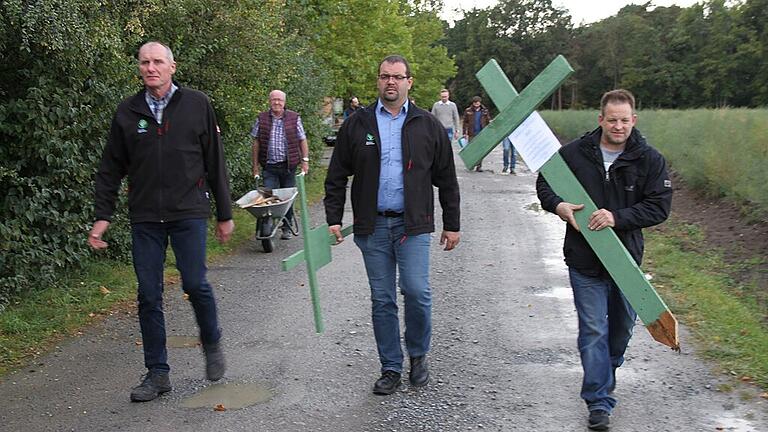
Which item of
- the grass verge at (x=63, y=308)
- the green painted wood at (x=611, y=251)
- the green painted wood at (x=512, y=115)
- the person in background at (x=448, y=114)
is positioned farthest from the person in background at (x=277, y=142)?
the person in background at (x=448, y=114)

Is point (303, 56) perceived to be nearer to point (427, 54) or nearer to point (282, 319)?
point (282, 319)

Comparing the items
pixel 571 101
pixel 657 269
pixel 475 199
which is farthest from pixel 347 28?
pixel 571 101

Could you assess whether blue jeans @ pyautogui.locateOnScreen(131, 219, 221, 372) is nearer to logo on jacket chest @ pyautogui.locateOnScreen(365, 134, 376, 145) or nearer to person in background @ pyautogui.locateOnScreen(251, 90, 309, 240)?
logo on jacket chest @ pyautogui.locateOnScreen(365, 134, 376, 145)

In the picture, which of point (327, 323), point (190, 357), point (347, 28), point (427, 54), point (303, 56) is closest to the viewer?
point (190, 357)

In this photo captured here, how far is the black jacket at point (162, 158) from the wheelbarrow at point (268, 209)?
498 centimetres

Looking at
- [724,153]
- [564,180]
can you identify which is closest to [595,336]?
[564,180]

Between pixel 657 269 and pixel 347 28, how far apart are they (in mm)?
18121

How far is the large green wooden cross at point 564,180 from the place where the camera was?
4.75 metres

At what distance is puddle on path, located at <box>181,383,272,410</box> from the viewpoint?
545 centimetres

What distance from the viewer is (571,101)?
91500 mm

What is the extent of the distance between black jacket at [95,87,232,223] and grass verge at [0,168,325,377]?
1775mm

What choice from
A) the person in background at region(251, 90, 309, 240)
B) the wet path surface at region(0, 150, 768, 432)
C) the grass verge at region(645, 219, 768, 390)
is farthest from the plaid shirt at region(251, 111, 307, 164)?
the grass verge at region(645, 219, 768, 390)

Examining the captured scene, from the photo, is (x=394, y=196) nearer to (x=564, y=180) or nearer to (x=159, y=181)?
(x=564, y=180)

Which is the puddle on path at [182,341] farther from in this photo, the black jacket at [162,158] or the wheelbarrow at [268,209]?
the wheelbarrow at [268,209]
